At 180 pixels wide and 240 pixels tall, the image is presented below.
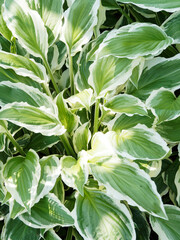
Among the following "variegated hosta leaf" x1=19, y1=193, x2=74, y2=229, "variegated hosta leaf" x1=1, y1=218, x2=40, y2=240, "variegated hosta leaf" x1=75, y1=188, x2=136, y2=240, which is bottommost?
"variegated hosta leaf" x1=1, y1=218, x2=40, y2=240

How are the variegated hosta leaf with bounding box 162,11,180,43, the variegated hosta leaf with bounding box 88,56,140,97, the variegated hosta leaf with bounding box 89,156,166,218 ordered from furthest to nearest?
the variegated hosta leaf with bounding box 162,11,180,43, the variegated hosta leaf with bounding box 88,56,140,97, the variegated hosta leaf with bounding box 89,156,166,218

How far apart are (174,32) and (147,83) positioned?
0.60 feet

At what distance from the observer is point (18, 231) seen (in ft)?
3.02

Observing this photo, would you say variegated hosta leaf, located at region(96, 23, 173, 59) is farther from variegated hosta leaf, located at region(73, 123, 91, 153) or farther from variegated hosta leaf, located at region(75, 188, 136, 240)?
variegated hosta leaf, located at region(75, 188, 136, 240)

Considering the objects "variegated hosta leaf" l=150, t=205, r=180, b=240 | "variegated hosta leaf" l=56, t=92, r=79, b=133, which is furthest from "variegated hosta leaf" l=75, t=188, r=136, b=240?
"variegated hosta leaf" l=56, t=92, r=79, b=133

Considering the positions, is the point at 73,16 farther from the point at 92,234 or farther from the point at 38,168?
the point at 92,234

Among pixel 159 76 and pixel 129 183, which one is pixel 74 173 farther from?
pixel 159 76

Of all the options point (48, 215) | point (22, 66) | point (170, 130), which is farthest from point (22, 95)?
point (170, 130)

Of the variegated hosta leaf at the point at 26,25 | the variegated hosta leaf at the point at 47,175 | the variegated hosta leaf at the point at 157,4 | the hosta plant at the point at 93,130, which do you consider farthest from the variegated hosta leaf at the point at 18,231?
the variegated hosta leaf at the point at 157,4

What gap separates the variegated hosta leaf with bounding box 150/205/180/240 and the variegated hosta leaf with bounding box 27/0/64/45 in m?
0.63

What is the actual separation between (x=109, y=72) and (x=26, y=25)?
0.95ft

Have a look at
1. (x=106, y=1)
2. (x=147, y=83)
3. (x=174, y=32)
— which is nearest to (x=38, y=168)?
(x=147, y=83)

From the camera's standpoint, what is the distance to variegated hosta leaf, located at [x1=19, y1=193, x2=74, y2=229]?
2.80ft

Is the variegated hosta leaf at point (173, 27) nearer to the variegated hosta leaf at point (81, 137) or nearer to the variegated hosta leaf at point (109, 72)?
the variegated hosta leaf at point (109, 72)
